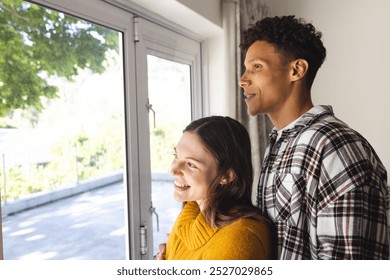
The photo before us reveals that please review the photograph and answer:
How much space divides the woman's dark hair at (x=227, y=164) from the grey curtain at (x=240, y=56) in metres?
0.99

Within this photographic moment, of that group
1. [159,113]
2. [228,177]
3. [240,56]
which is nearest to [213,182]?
[228,177]

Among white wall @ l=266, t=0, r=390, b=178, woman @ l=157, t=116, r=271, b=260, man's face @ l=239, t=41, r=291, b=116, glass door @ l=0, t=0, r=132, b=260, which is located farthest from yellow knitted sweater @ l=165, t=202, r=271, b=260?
white wall @ l=266, t=0, r=390, b=178

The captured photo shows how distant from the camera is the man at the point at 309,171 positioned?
62 centimetres

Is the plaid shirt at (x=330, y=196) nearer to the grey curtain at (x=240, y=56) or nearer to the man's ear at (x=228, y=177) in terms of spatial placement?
the man's ear at (x=228, y=177)

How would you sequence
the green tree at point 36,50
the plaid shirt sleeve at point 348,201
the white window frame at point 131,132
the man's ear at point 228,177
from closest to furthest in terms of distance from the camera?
the plaid shirt sleeve at point 348,201, the man's ear at point 228,177, the green tree at point 36,50, the white window frame at point 131,132

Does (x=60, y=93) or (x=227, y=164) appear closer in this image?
(x=227, y=164)

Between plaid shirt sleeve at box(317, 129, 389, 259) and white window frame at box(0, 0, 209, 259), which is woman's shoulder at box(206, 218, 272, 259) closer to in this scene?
plaid shirt sleeve at box(317, 129, 389, 259)

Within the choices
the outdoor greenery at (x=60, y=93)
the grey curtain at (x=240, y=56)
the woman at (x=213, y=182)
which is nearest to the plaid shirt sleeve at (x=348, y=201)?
the woman at (x=213, y=182)

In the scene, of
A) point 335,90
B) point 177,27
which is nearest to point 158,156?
point 177,27

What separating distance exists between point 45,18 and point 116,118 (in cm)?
40

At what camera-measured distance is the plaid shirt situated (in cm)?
62

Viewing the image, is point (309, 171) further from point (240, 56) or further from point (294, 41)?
point (240, 56)

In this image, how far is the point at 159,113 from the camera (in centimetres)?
154

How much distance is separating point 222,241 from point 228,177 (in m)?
0.12
